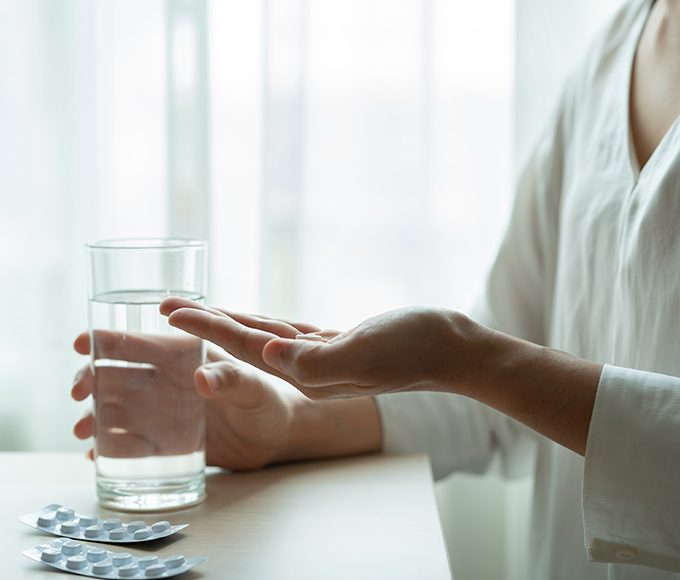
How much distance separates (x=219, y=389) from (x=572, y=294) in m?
0.40

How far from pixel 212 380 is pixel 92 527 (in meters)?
0.15

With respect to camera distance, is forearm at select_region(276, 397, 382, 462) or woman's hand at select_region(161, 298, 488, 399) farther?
forearm at select_region(276, 397, 382, 462)

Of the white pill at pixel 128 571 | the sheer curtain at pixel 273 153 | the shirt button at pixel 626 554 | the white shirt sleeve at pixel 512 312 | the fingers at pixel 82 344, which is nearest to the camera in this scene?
the white pill at pixel 128 571

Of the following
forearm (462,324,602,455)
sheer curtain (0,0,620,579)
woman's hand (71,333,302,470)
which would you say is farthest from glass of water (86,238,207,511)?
sheer curtain (0,0,620,579)

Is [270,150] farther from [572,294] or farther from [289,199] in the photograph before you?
[572,294]

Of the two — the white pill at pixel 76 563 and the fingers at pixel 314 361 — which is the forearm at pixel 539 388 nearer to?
the fingers at pixel 314 361

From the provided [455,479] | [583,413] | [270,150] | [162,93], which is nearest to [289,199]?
[270,150]

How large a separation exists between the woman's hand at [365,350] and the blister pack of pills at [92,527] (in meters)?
0.14

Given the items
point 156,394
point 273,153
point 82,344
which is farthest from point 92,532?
point 273,153

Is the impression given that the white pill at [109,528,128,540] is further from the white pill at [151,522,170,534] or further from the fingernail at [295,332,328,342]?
the fingernail at [295,332,328,342]

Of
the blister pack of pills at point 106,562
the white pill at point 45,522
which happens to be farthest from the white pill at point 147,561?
the white pill at point 45,522

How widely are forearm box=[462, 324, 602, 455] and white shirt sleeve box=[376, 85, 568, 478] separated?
1.03 ft

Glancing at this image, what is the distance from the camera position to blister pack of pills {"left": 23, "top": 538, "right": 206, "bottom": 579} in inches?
24.6

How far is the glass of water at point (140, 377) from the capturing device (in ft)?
2.52
